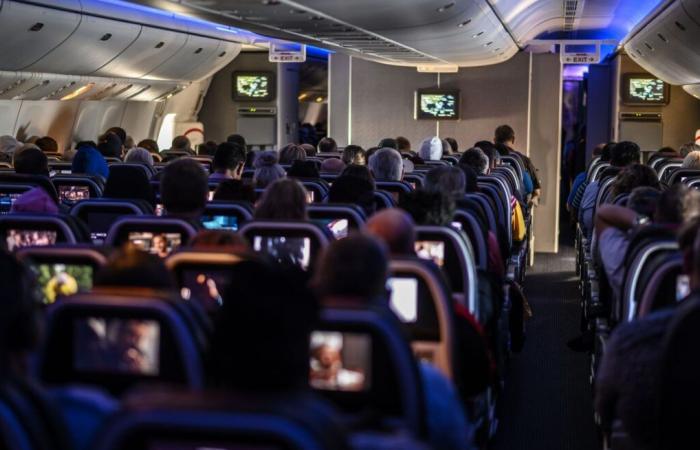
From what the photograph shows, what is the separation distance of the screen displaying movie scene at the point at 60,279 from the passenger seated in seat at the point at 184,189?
1.99 meters

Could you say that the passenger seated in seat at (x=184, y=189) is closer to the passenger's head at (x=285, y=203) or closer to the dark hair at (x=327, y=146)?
the passenger's head at (x=285, y=203)

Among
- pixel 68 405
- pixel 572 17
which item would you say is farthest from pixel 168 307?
pixel 572 17

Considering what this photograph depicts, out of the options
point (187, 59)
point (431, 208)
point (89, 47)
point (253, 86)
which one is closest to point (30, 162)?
point (431, 208)

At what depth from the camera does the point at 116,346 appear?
3.38 metres

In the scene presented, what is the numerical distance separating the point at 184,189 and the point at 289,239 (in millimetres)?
1141

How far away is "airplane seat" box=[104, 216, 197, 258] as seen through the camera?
5879 millimetres

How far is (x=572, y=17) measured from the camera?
20.2 m

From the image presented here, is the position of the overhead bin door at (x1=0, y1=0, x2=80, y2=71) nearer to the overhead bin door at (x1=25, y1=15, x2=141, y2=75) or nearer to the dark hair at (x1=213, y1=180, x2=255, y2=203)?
the overhead bin door at (x1=25, y1=15, x2=141, y2=75)

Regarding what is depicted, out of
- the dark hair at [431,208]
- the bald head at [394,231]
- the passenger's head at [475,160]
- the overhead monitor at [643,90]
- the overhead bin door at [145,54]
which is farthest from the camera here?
the overhead monitor at [643,90]

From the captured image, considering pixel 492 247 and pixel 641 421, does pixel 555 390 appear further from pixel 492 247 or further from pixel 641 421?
pixel 641 421

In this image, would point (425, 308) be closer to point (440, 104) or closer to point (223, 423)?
point (223, 423)

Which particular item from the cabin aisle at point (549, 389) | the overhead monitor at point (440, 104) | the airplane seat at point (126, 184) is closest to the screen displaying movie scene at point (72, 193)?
the airplane seat at point (126, 184)

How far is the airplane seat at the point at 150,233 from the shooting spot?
19.3 ft

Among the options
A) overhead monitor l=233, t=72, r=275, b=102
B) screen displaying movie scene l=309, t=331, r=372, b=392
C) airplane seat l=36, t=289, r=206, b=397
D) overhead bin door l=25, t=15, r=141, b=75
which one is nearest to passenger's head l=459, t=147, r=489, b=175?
overhead bin door l=25, t=15, r=141, b=75
